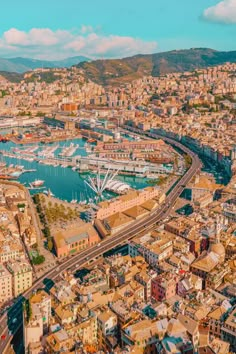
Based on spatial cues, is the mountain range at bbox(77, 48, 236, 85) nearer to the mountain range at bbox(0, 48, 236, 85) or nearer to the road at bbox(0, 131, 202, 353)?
the mountain range at bbox(0, 48, 236, 85)

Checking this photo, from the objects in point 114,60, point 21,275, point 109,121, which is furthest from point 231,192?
point 114,60

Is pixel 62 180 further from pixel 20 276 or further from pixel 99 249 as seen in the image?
pixel 20 276

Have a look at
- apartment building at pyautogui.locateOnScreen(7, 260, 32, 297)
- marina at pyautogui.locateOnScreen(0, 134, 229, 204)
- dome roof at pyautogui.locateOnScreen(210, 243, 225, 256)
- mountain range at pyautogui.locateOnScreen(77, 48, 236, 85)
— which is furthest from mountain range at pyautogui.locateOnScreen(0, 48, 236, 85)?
apartment building at pyautogui.locateOnScreen(7, 260, 32, 297)

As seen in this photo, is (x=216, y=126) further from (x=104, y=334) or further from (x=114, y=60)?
(x=114, y=60)

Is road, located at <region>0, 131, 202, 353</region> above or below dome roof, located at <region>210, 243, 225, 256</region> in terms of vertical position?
below

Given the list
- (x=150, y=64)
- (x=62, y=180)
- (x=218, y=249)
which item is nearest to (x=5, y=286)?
(x=218, y=249)

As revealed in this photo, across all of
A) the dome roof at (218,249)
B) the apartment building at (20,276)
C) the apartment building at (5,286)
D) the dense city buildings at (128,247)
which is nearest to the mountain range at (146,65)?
the dense city buildings at (128,247)
